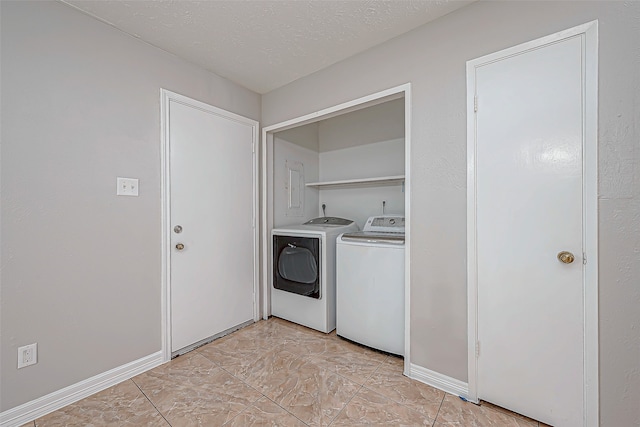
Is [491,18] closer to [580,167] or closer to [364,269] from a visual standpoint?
[580,167]

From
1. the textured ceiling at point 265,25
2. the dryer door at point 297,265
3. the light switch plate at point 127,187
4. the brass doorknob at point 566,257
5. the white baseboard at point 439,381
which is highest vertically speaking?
the textured ceiling at point 265,25

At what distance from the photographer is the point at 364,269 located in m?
2.23

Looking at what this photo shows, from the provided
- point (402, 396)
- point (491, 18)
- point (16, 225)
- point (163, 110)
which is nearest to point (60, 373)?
point (16, 225)

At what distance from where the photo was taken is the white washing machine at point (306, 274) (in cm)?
248

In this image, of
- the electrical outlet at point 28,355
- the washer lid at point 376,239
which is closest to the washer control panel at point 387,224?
the washer lid at point 376,239

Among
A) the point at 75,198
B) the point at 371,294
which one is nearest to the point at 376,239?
the point at 371,294

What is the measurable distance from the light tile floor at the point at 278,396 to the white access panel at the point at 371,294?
160 millimetres

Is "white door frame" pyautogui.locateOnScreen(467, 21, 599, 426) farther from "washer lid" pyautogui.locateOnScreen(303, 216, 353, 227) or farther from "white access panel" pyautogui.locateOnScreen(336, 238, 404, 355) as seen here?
"washer lid" pyautogui.locateOnScreen(303, 216, 353, 227)

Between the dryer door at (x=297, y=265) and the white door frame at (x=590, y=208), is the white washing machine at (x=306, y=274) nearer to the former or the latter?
the dryer door at (x=297, y=265)

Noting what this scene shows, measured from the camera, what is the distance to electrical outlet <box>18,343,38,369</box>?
145 cm

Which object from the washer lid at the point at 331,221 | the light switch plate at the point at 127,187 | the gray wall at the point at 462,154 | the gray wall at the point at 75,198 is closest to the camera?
the gray wall at the point at 462,154

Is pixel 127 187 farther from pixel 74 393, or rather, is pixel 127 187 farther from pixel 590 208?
pixel 590 208

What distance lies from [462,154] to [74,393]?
9.10 ft

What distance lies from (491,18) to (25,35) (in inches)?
103
